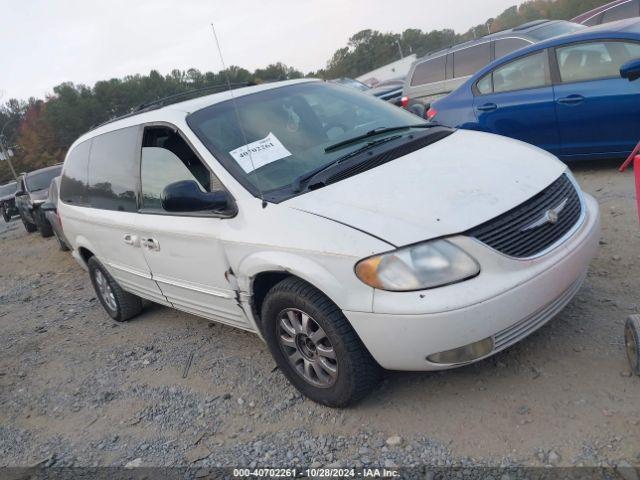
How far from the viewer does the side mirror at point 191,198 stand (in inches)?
115

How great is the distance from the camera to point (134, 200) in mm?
3867

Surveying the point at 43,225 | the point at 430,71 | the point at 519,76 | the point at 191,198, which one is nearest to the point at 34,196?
the point at 43,225

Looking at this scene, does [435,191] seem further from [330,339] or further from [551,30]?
[551,30]

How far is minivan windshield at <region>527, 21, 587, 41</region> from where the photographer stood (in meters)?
8.37

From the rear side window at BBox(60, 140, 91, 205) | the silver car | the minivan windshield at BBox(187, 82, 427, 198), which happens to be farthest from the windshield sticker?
the silver car

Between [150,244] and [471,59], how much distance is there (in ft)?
A: 24.1

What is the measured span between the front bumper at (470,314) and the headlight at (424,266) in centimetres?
4

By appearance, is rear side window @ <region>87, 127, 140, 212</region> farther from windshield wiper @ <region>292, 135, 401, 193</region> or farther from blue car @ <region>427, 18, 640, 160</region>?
blue car @ <region>427, 18, 640, 160</region>

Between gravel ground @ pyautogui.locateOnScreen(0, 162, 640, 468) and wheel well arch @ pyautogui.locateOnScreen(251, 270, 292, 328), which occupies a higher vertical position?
wheel well arch @ pyautogui.locateOnScreen(251, 270, 292, 328)

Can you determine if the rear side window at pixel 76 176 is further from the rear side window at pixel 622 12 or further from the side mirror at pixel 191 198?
the rear side window at pixel 622 12

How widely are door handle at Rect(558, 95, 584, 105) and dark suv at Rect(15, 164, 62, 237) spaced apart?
36.9 ft

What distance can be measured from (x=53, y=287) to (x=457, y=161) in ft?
20.8

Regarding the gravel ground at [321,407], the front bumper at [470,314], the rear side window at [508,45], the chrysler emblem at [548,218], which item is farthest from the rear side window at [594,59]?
A: the front bumper at [470,314]

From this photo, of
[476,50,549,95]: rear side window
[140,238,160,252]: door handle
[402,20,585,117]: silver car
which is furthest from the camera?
[402,20,585,117]: silver car
